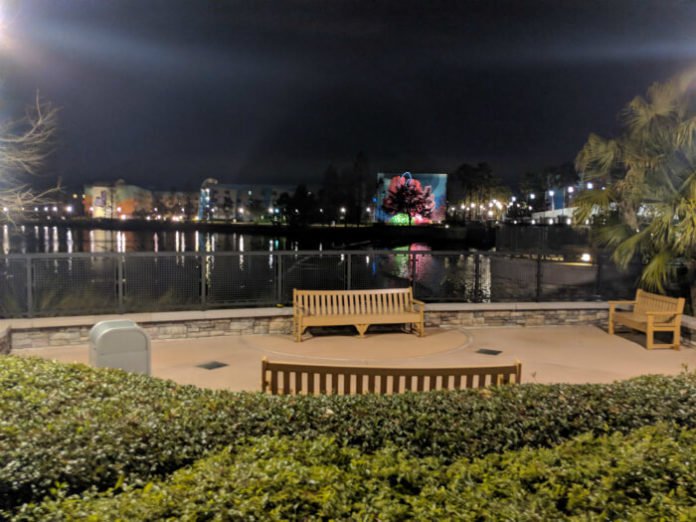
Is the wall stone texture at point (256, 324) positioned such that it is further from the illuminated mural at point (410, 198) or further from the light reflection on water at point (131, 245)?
the illuminated mural at point (410, 198)

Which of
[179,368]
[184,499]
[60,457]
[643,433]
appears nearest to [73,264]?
[179,368]

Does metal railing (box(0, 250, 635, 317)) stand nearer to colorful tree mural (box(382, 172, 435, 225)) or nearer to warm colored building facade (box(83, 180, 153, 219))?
colorful tree mural (box(382, 172, 435, 225))

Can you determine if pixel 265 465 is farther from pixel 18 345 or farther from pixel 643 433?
pixel 18 345

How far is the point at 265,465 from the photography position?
321 cm

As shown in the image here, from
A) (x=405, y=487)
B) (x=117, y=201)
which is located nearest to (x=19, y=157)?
(x=405, y=487)

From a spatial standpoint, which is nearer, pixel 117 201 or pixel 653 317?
pixel 653 317

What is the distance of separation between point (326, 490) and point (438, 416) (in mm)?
1267

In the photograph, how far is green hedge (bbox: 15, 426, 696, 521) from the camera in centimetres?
279

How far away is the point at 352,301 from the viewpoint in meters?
10.1

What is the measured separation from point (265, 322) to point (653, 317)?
21.4 feet

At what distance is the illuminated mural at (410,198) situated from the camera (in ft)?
293

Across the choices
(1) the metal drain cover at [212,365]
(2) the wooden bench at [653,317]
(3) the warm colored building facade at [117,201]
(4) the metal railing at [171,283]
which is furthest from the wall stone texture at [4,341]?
(3) the warm colored building facade at [117,201]

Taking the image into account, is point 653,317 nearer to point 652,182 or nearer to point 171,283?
point 652,182

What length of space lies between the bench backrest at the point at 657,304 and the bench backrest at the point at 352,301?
4186mm
